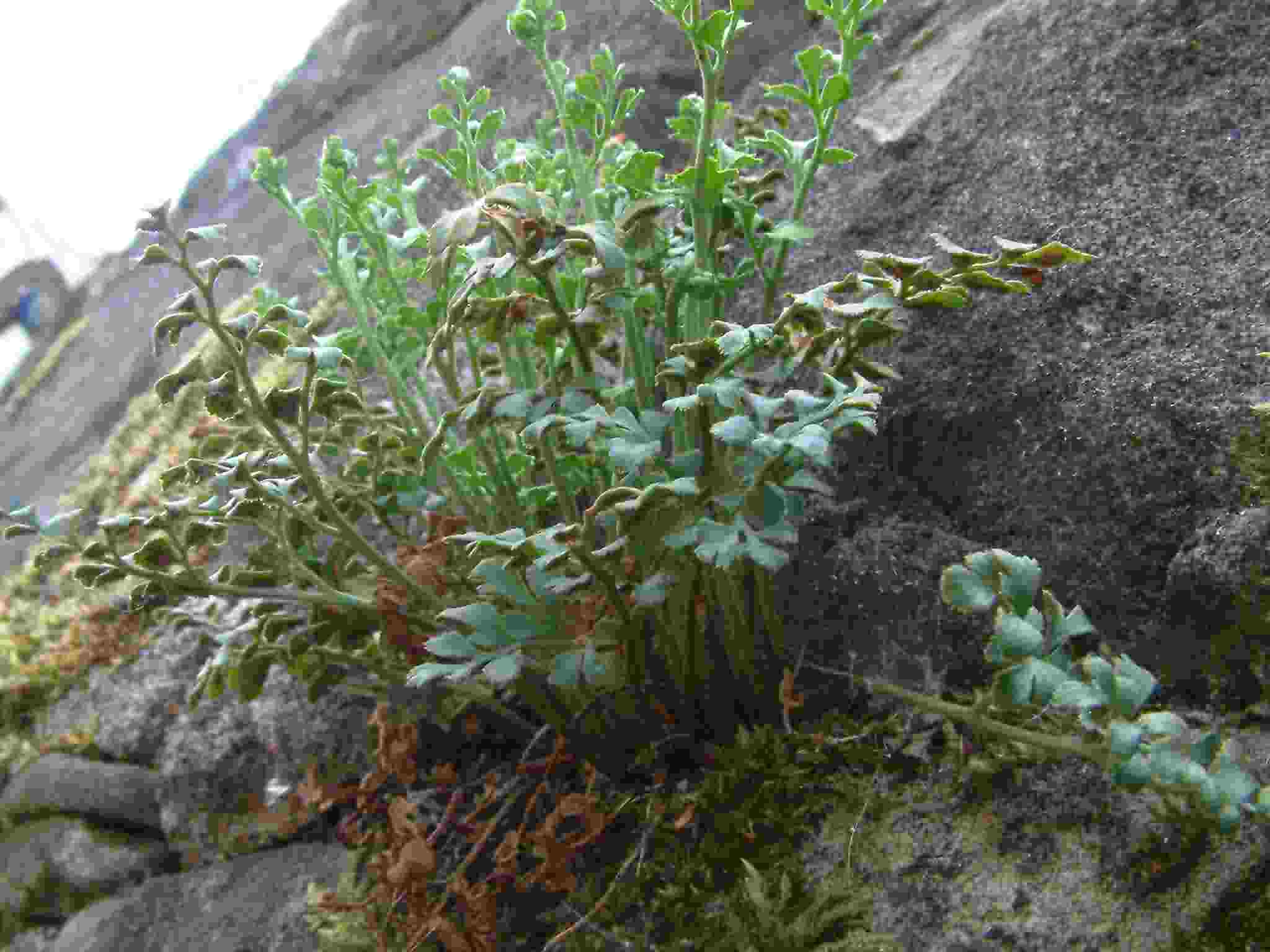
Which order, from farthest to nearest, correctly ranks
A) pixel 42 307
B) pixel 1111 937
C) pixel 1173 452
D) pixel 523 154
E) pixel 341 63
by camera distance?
pixel 42 307 → pixel 341 63 → pixel 523 154 → pixel 1173 452 → pixel 1111 937

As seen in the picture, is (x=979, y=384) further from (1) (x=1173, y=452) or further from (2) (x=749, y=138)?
(2) (x=749, y=138)

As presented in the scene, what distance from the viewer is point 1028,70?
197 centimetres

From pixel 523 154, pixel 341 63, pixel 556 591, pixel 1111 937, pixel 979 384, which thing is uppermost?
pixel 341 63

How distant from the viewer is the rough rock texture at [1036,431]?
1381 mm

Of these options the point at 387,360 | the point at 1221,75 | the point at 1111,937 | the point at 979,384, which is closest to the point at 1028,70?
the point at 1221,75

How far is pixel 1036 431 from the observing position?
159 cm

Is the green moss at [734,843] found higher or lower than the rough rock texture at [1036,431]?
lower

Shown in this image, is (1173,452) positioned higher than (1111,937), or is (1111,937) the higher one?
(1173,452)

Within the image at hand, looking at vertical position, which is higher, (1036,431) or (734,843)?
(1036,431)

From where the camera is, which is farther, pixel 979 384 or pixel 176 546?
pixel 979 384

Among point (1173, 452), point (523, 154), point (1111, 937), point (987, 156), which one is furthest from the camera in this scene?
point (987, 156)

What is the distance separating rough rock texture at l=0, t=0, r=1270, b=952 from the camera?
1381mm

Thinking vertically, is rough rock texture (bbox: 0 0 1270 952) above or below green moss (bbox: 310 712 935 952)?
above

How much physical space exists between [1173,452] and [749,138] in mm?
744
